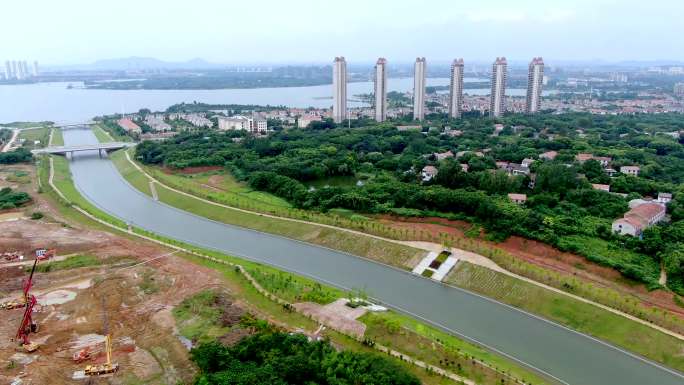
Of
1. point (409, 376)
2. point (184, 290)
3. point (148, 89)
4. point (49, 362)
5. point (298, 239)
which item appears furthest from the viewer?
point (148, 89)

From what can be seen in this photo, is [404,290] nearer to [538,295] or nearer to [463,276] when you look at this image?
[463,276]

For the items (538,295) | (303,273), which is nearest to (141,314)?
(303,273)

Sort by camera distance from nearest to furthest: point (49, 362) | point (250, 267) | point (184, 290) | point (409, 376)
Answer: point (409, 376), point (49, 362), point (184, 290), point (250, 267)

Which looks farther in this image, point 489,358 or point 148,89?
point 148,89

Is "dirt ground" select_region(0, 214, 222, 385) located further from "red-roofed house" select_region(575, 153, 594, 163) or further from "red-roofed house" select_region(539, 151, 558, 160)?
"red-roofed house" select_region(575, 153, 594, 163)

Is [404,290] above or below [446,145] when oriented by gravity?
below

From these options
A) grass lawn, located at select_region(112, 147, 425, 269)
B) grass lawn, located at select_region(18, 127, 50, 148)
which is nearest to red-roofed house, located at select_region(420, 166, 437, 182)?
grass lawn, located at select_region(112, 147, 425, 269)

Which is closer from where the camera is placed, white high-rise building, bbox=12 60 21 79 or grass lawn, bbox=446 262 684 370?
grass lawn, bbox=446 262 684 370
